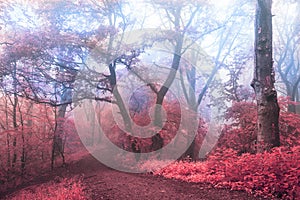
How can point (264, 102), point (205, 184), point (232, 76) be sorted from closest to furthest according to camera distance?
point (205, 184) < point (264, 102) < point (232, 76)

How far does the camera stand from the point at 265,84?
679cm

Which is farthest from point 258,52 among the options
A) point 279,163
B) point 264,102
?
point 279,163

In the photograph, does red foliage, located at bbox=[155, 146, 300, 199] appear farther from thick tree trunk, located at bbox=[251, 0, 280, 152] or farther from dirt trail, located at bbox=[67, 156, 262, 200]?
thick tree trunk, located at bbox=[251, 0, 280, 152]

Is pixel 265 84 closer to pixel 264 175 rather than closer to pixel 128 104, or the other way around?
pixel 264 175

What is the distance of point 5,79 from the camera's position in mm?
12422

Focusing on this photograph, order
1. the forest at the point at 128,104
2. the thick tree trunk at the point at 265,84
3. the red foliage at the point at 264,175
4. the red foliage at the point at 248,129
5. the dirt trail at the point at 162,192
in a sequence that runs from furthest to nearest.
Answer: the red foliage at the point at 248,129
the forest at the point at 128,104
the thick tree trunk at the point at 265,84
the dirt trail at the point at 162,192
the red foliage at the point at 264,175

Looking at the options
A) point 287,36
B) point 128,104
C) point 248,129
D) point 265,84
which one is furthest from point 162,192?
point 287,36

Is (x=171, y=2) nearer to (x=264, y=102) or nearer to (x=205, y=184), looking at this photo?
(x=264, y=102)

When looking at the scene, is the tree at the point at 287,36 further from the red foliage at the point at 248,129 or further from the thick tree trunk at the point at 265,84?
the thick tree trunk at the point at 265,84

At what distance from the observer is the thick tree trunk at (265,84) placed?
666 centimetres

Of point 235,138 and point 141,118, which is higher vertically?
point 141,118

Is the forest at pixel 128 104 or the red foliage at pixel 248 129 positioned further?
the red foliage at pixel 248 129

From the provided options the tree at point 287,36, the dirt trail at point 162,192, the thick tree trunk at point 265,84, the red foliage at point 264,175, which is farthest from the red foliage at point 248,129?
the tree at point 287,36

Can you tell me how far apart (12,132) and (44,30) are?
5081mm
